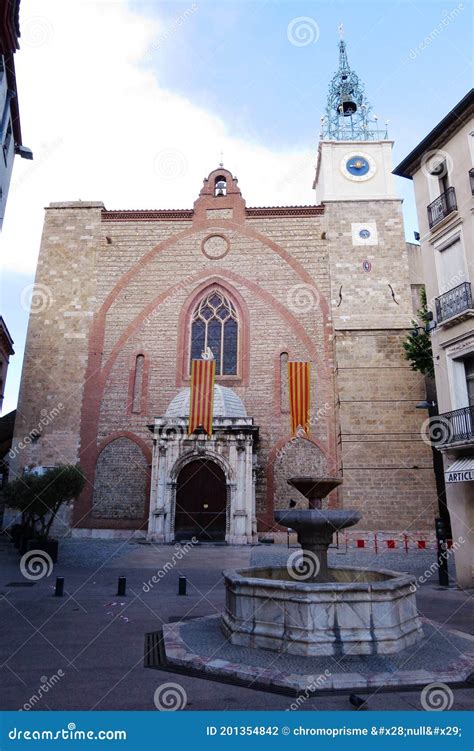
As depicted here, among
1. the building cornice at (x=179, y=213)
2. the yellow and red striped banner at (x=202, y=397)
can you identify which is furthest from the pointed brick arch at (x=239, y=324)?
the yellow and red striped banner at (x=202, y=397)

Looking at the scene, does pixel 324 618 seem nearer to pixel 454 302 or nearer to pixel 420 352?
pixel 454 302

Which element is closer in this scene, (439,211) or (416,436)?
(439,211)

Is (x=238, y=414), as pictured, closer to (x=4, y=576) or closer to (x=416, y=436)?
(x=416, y=436)

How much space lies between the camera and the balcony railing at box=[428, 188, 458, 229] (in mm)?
13328

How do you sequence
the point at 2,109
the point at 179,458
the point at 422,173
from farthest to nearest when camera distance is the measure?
the point at 179,458, the point at 422,173, the point at 2,109

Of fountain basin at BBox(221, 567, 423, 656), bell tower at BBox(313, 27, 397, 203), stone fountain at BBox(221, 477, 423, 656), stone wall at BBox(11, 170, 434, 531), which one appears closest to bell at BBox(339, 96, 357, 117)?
bell tower at BBox(313, 27, 397, 203)

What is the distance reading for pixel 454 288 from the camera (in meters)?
12.7

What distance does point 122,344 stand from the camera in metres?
24.5

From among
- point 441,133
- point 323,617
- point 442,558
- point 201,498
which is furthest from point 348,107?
point 323,617

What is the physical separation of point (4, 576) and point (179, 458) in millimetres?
9483

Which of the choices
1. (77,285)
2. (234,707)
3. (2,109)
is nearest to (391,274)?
(77,285)

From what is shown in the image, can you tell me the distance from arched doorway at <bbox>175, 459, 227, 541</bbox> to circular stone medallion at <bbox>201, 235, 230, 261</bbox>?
1102cm

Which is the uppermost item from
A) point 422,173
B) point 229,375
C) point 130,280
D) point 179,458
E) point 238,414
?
point 130,280

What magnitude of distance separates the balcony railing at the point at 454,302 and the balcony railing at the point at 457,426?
8.04 feet
